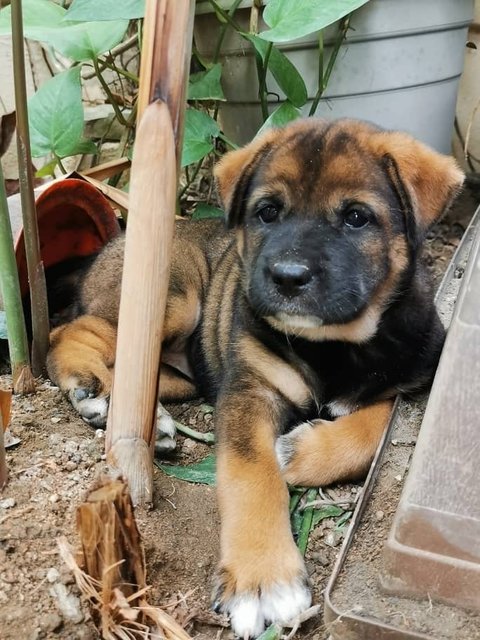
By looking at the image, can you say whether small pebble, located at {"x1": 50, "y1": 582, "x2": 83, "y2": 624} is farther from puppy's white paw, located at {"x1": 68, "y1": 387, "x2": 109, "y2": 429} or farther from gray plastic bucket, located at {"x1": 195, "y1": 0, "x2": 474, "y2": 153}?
gray plastic bucket, located at {"x1": 195, "y1": 0, "x2": 474, "y2": 153}

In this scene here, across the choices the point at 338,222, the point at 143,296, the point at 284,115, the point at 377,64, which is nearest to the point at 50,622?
the point at 143,296

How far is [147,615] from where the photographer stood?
176cm

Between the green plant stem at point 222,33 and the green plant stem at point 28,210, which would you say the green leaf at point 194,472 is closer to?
the green plant stem at point 28,210

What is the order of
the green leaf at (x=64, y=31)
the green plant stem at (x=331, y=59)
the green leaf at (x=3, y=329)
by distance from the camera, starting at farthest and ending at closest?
the green plant stem at (x=331, y=59)
the green leaf at (x=64, y=31)
the green leaf at (x=3, y=329)

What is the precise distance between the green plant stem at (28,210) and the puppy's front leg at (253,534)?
79 centimetres

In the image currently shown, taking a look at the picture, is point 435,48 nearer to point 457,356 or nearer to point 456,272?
point 456,272

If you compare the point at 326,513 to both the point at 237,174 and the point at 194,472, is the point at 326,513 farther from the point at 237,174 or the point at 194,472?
the point at 237,174

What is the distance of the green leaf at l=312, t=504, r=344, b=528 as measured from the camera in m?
2.43

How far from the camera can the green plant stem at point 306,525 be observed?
231 centimetres

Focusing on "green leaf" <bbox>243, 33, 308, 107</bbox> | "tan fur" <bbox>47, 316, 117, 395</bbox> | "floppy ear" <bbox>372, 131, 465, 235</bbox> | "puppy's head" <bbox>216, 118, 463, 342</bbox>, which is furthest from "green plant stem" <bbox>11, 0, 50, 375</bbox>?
"green leaf" <bbox>243, 33, 308, 107</bbox>

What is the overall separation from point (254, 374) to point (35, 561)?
3.45 ft

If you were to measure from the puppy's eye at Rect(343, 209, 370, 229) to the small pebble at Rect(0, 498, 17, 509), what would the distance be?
1.33 metres

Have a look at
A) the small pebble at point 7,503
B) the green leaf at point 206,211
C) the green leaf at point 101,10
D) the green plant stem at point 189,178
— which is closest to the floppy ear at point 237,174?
the green leaf at point 101,10

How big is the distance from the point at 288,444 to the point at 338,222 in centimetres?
77
